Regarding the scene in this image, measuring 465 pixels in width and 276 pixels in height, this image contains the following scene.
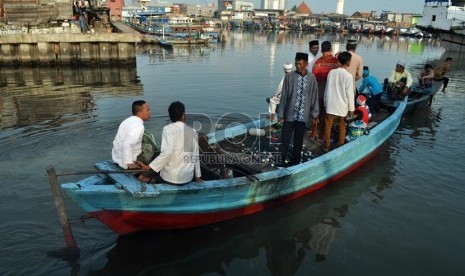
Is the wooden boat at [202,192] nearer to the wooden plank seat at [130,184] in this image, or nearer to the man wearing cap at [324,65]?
the wooden plank seat at [130,184]

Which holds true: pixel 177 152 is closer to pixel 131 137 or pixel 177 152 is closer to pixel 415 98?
pixel 131 137

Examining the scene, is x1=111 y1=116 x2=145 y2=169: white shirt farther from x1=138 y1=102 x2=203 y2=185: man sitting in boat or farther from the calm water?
the calm water

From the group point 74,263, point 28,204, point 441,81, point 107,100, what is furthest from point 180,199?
point 441,81

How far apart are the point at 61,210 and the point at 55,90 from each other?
14890mm

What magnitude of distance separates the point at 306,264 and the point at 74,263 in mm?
3382

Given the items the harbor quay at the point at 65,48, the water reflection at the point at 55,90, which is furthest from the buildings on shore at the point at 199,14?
the water reflection at the point at 55,90

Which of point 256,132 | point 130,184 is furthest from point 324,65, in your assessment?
point 130,184

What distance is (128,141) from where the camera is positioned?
16.7 feet

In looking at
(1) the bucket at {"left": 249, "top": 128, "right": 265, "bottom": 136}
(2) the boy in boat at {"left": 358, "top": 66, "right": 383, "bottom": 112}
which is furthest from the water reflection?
(2) the boy in boat at {"left": 358, "top": 66, "right": 383, "bottom": 112}

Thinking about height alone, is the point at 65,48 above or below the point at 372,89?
above

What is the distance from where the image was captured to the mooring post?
454 cm

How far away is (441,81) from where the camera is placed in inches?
609

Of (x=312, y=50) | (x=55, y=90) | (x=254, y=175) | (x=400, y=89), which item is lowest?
(x=55, y=90)

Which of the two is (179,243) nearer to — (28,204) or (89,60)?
(28,204)
